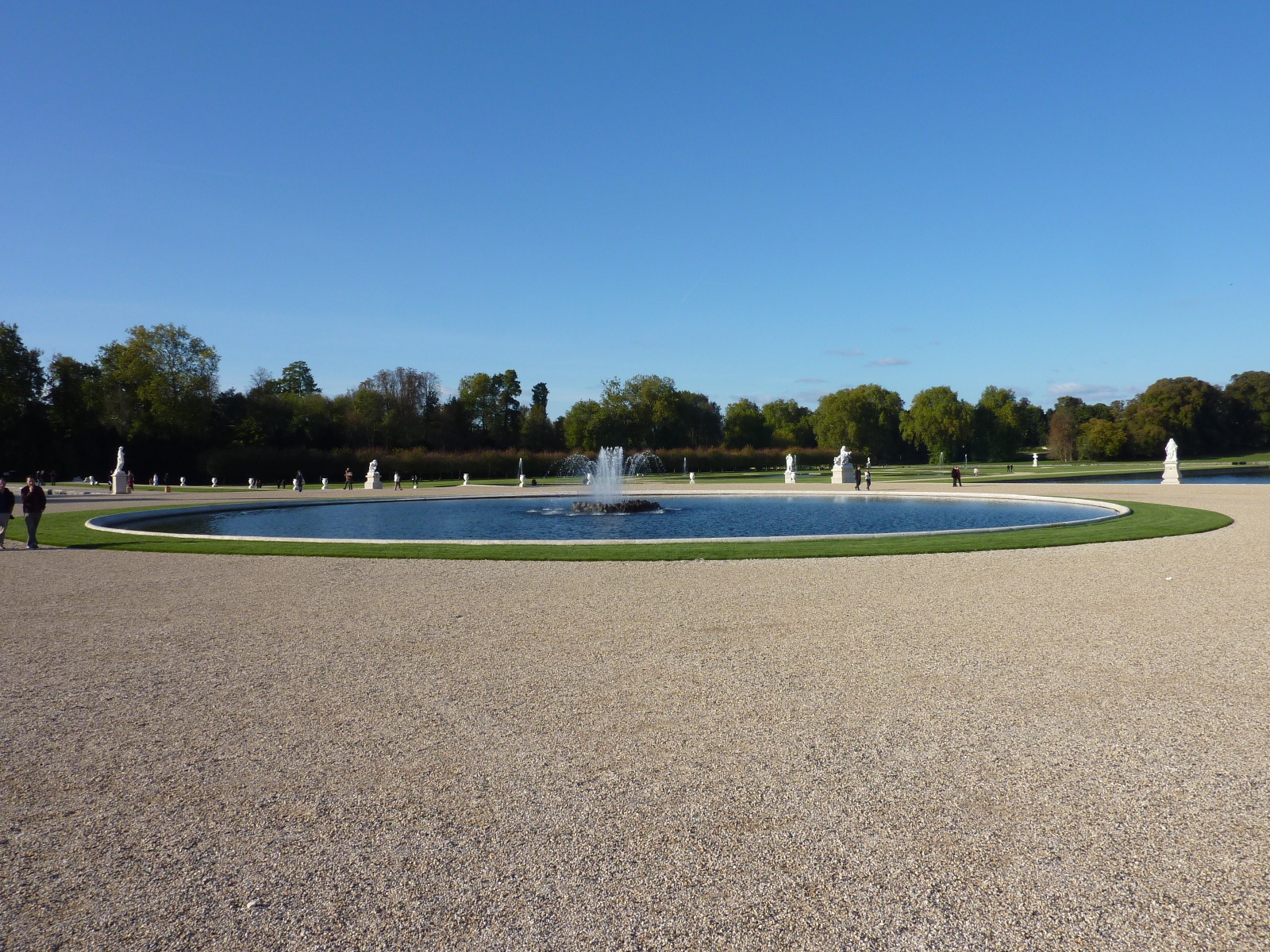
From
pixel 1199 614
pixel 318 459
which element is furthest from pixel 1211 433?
pixel 1199 614

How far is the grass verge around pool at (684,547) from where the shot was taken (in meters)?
15.3

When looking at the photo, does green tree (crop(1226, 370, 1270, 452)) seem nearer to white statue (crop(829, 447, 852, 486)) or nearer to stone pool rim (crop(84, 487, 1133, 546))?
white statue (crop(829, 447, 852, 486))

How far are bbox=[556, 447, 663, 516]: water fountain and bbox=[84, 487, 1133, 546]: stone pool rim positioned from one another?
1.40m

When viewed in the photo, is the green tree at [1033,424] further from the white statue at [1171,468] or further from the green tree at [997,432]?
the white statue at [1171,468]

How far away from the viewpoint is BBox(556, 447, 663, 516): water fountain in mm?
28562

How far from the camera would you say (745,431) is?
369ft

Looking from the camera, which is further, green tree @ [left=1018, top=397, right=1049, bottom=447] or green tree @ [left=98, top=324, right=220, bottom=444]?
green tree @ [left=1018, top=397, right=1049, bottom=447]

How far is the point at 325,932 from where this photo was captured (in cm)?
338

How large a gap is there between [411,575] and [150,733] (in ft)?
24.8

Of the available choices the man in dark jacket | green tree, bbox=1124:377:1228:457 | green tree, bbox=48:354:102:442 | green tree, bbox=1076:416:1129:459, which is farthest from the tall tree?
the man in dark jacket

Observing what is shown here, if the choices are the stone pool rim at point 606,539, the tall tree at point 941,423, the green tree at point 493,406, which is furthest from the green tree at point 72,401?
the tall tree at point 941,423

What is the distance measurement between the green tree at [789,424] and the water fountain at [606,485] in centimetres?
3677

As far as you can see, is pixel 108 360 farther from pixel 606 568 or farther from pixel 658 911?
pixel 658 911

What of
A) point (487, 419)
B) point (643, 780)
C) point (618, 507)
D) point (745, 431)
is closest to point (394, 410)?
point (487, 419)
